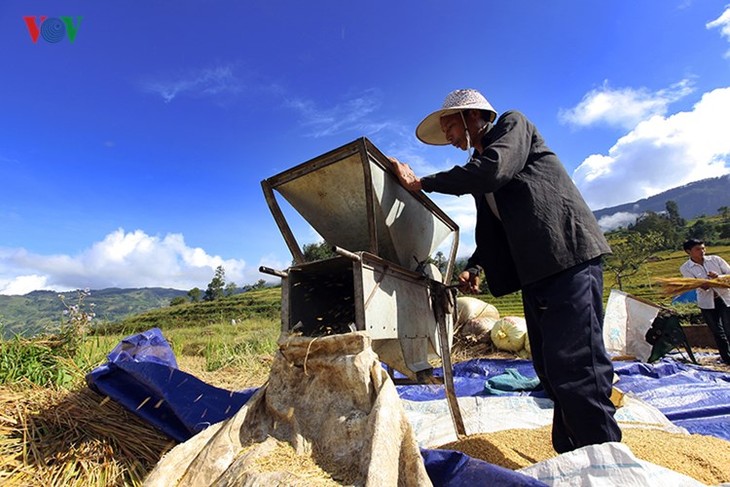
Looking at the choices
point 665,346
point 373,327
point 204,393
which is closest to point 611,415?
point 373,327

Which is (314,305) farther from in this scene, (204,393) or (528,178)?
(528,178)

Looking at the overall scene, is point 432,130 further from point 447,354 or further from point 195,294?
point 195,294

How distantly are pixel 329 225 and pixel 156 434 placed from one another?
199cm

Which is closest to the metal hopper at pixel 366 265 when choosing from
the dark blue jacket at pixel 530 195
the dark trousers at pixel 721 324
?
the dark blue jacket at pixel 530 195

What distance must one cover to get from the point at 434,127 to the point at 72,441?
3.32 metres

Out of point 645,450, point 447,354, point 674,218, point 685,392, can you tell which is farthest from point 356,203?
point 674,218

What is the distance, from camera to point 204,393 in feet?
9.53

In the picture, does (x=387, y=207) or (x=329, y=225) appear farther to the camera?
(x=329, y=225)

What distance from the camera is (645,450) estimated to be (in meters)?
2.28

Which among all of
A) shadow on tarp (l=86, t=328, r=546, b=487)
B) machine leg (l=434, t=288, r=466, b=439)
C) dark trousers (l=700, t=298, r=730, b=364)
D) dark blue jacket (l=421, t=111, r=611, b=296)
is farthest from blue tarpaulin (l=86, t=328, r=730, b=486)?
dark trousers (l=700, t=298, r=730, b=364)

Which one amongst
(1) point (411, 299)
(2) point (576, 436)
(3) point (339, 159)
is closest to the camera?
(2) point (576, 436)

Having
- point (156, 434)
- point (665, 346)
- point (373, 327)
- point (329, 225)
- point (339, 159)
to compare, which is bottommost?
point (665, 346)

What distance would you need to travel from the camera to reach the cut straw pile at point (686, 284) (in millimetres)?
6750

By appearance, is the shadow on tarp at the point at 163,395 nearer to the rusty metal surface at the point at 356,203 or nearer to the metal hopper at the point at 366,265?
the metal hopper at the point at 366,265
